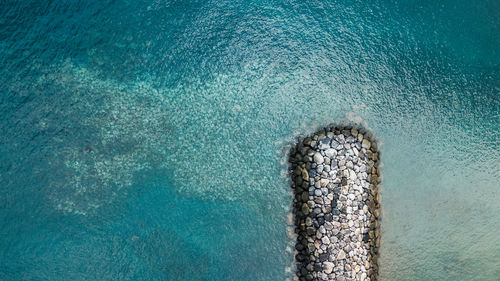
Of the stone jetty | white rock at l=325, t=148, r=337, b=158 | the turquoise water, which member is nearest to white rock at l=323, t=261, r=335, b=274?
the stone jetty

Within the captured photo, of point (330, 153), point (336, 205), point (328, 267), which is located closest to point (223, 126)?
point (330, 153)

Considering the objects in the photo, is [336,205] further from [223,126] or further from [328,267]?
[223,126]

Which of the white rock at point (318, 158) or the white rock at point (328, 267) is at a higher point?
the white rock at point (318, 158)

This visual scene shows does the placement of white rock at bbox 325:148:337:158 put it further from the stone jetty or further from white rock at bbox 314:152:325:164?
white rock at bbox 314:152:325:164

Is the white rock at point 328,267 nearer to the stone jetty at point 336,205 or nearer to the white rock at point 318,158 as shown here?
the stone jetty at point 336,205

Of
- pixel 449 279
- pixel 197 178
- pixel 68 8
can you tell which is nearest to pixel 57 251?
pixel 197 178

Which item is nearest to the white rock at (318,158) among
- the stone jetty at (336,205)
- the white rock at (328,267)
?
the stone jetty at (336,205)
